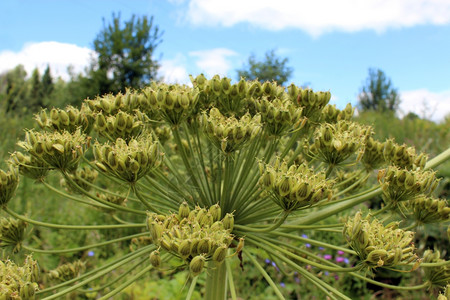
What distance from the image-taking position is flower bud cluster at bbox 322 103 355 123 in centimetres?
286

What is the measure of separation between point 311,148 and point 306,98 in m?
0.39

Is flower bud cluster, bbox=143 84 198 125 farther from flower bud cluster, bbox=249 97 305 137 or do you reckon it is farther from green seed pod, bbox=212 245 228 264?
green seed pod, bbox=212 245 228 264

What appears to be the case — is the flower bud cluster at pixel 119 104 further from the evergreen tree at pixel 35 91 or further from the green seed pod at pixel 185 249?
the evergreen tree at pixel 35 91

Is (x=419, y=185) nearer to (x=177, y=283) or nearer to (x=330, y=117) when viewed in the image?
(x=330, y=117)

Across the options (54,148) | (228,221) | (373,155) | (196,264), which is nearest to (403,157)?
(373,155)

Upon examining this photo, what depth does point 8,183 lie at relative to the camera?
7.79 ft

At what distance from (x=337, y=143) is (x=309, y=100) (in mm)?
475

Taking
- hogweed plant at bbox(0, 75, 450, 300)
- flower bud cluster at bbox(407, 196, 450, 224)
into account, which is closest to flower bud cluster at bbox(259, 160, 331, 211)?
hogweed plant at bbox(0, 75, 450, 300)

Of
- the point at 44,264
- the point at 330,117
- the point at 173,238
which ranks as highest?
the point at 330,117

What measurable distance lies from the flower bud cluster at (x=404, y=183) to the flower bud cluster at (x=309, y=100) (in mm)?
688

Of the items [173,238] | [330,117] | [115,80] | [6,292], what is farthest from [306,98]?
[115,80]

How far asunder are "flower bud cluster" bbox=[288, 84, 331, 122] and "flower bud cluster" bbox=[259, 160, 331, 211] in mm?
830

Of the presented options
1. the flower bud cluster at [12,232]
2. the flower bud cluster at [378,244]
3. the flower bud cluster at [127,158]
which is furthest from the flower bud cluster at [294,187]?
the flower bud cluster at [12,232]

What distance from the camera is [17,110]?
2020cm
